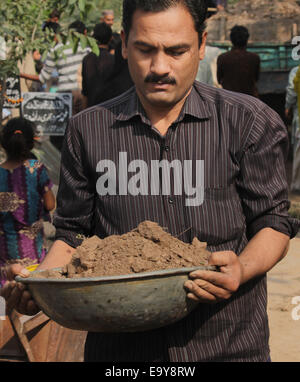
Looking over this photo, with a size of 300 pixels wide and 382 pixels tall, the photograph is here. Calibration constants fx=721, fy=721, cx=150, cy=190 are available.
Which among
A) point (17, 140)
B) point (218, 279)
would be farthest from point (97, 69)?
point (218, 279)

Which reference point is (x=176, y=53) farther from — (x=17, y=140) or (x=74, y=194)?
(x=17, y=140)

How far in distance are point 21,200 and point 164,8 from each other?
10.1 feet

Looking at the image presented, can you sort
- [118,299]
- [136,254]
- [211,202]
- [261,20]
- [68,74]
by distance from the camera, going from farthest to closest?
1. [261,20]
2. [68,74]
3. [211,202]
4. [136,254]
5. [118,299]

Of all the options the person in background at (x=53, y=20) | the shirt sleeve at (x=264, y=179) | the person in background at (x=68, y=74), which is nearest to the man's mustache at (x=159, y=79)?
the shirt sleeve at (x=264, y=179)

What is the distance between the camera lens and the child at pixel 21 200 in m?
4.99

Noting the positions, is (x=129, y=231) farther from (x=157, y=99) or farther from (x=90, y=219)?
(x=157, y=99)

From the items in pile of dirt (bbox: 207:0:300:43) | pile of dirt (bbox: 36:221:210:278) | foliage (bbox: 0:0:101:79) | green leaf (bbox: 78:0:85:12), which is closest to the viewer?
pile of dirt (bbox: 36:221:210:278)

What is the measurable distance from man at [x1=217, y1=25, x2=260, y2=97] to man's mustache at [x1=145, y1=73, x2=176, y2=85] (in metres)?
7.09

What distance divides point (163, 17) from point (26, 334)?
2560 millimetres

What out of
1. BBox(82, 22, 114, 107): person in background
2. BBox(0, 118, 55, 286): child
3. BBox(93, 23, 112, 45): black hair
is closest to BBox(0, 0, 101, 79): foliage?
BBox(0, 118, 55, 286): child

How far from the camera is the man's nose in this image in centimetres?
210

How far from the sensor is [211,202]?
87.0 inches

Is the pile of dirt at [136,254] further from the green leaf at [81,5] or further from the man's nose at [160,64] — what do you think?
the green leaf at [81,5]

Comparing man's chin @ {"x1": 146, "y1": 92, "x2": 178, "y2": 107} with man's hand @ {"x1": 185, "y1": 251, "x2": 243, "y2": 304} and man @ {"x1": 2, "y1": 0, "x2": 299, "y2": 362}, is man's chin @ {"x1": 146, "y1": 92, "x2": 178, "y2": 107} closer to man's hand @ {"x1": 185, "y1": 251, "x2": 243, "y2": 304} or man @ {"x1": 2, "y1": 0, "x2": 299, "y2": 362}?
man @ {"x1": 2, "y1": 0, "x2": 299, "y2": 362}
